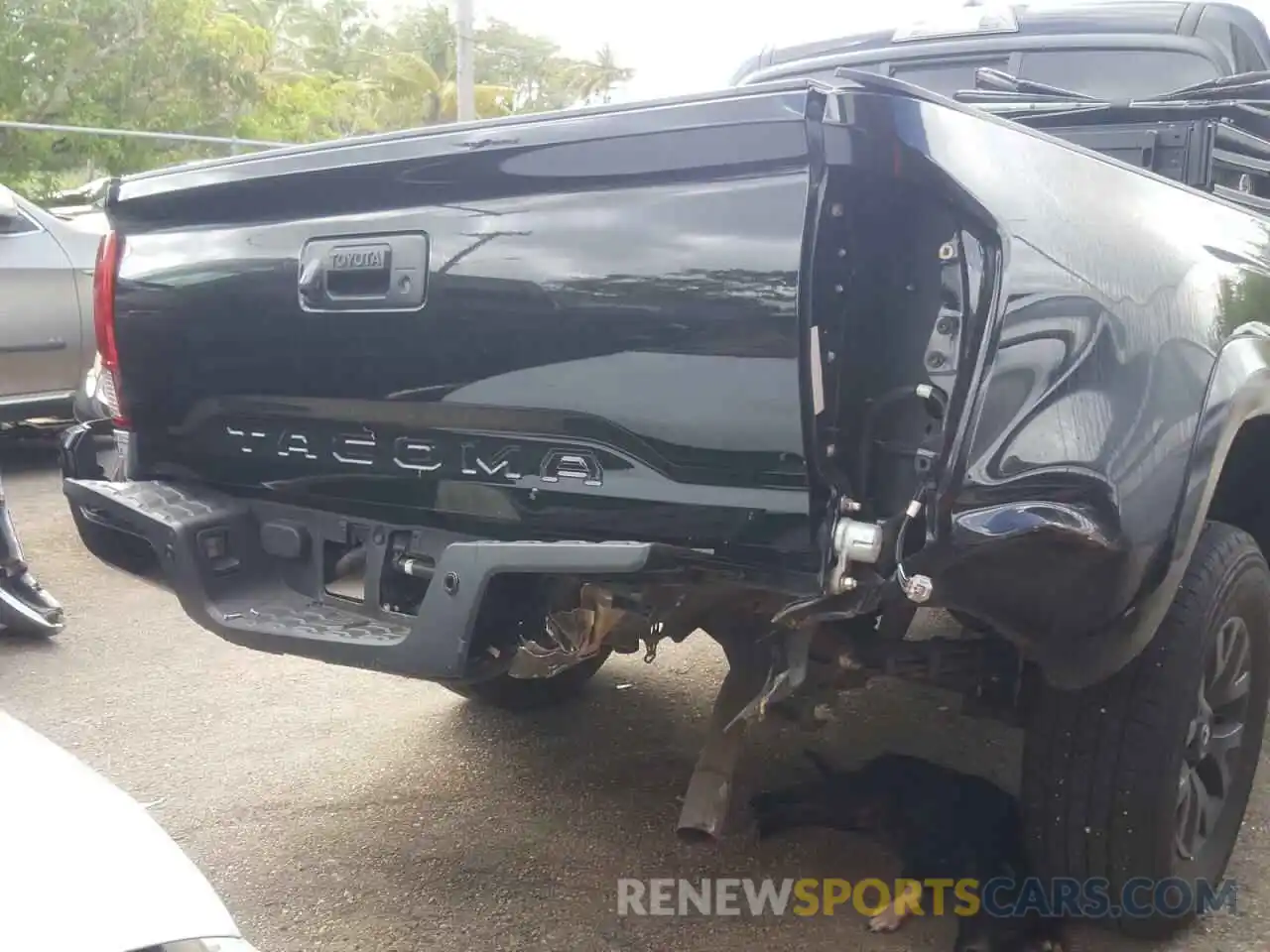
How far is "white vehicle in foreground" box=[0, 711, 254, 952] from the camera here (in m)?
1.47

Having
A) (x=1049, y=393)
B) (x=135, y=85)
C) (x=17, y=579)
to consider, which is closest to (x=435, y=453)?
(x=1049, y=393)

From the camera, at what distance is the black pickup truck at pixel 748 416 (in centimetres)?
191

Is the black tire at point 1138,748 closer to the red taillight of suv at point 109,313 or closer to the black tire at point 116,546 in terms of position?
the black tire at point 116,546

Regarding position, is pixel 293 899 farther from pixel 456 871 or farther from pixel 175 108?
pixel 175 108

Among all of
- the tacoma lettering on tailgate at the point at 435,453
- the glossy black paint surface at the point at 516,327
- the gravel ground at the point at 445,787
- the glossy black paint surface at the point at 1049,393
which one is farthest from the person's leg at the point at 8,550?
the glossy black paint surface at the point at 1049,393

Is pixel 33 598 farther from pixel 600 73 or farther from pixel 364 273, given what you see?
pixel 600 73

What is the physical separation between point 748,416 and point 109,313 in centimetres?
167

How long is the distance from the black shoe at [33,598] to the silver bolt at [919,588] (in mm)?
3814

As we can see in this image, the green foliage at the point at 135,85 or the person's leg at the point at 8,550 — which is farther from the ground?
the green foliage at the point at 135,85

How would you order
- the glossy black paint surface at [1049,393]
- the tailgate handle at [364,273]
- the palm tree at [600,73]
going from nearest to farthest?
1. the glossy black paint surface at [1049,393]
2. the tailgate handle at [364,273]
3. the palm tree at [600,73]

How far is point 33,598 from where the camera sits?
15.5ft

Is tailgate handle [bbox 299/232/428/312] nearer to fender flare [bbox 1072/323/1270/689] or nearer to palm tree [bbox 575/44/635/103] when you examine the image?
fender flare [bbox 1072/323/1270/689]

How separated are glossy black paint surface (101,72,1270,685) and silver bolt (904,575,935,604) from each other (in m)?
0.03
